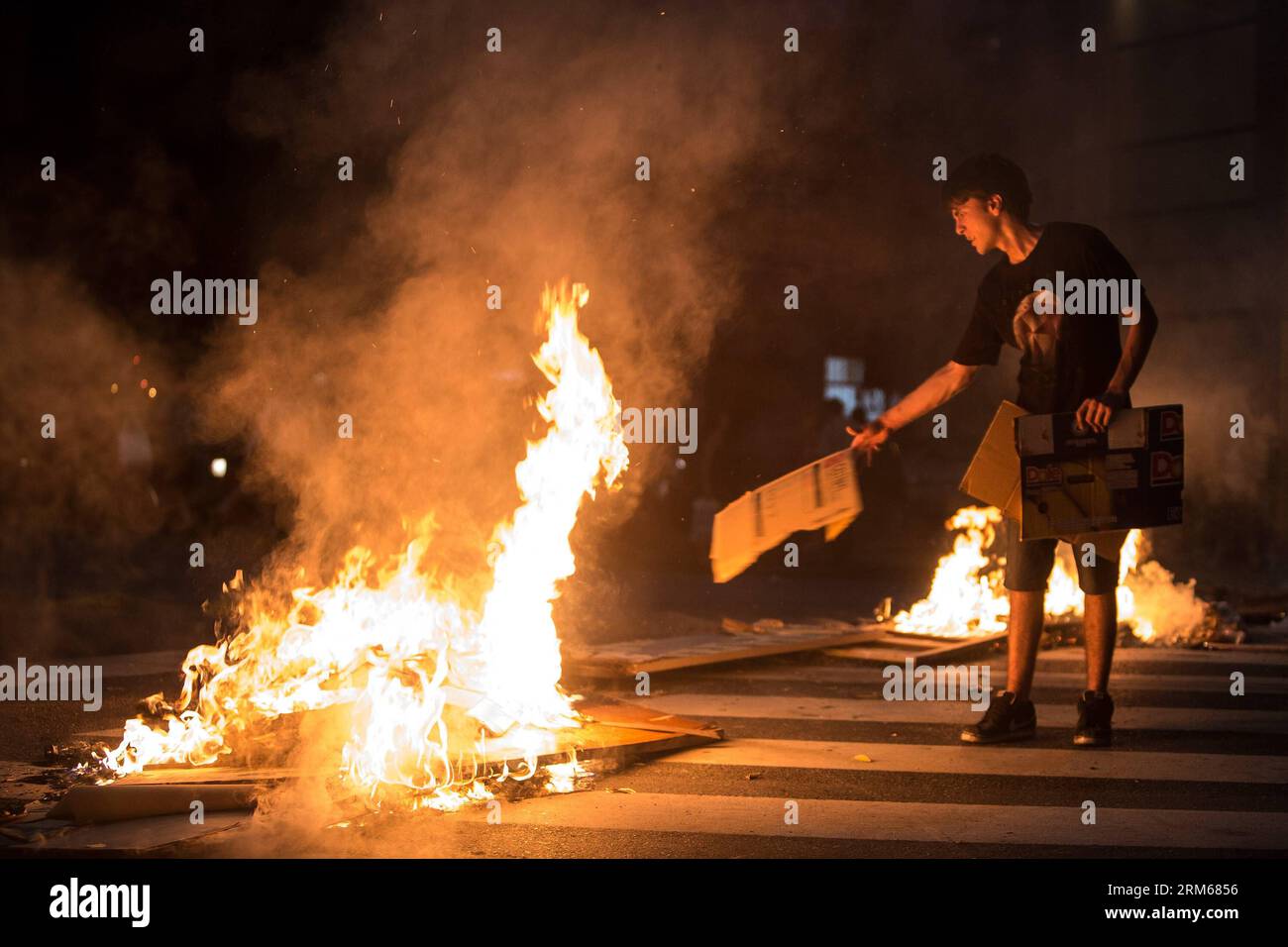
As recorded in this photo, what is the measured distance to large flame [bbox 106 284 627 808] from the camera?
4.16 metres

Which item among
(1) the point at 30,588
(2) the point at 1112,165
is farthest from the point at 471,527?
(2) the point at 1112,165

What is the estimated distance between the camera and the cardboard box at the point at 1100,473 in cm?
463

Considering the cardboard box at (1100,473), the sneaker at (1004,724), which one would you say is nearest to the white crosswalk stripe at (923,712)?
the sneaker at (1004,724)

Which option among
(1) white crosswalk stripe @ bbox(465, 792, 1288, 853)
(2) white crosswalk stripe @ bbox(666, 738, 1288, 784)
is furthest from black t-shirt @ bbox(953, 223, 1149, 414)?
(1) white crosswalk stripe @ bbox(465, 792, 1288, 853)

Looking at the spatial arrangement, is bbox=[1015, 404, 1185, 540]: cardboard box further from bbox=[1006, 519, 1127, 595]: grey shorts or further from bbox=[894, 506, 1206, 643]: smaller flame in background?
bbox=[894, 506, 1206, 643]: smaller flame in background

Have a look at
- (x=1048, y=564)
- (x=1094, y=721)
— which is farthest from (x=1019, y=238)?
(x=1094, y=721)

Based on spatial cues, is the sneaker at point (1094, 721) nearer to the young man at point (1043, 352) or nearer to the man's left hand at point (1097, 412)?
the young man at point (1043, 352)

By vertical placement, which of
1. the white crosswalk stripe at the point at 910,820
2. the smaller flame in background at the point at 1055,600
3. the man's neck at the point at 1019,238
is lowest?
the white crosswalk stripe at the point at 910,820

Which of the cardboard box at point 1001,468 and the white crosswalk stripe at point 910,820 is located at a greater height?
the cardboard box at point 1001,468

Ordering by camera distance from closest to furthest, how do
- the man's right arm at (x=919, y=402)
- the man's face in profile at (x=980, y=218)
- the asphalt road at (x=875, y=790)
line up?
the asphalt road at (x=875, y=790), the man's face in profile at (x=980, y=218), the man's right arm at (x=919, y=402)

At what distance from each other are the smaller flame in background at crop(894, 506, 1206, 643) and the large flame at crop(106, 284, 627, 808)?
327 cm

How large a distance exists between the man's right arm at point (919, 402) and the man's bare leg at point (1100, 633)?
3.18 feet
